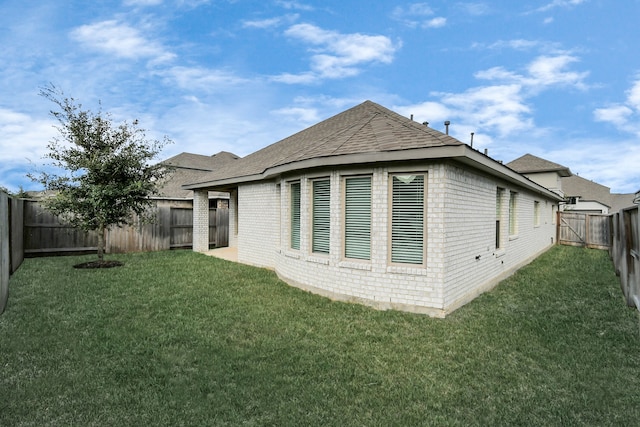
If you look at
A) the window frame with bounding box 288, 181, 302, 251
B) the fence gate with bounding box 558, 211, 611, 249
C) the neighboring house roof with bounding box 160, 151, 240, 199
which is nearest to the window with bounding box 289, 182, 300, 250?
the window frame with bounding box 288, 181, 302, 251

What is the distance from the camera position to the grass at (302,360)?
11.5 feet

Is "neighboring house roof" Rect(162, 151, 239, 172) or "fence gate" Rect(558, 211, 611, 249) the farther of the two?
"neighboring house roof" Rect(162, 151, 239, 172)

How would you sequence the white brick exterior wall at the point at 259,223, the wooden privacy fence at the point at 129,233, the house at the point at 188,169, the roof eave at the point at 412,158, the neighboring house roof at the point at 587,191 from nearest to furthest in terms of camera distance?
1. the roof eave at the point at 412,158
2. the white brick exterior wall at the point at 259,223
3. the wooden privacy fence at the point at 129,233
4. the house at the point at 188,169
5. the neighboring house roof at the point at 587,191

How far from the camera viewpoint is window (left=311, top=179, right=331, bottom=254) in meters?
7.87

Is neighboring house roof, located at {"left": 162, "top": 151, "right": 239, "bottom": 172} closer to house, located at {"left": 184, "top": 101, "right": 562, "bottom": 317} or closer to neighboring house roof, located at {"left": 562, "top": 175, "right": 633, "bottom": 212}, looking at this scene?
house, located at {"left": 184, "top": 101, "right": 562, "bottom": 317}

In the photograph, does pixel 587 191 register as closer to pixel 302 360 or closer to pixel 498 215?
pixel 498 215

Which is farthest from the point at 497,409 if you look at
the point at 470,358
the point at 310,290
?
the point at 310,290

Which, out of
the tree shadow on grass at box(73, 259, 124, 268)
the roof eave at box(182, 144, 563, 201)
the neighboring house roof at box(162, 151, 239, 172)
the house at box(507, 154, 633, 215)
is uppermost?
the neighboring house roof at box(162, 151, 239, 172)

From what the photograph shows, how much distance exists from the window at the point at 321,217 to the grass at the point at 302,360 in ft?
3.91

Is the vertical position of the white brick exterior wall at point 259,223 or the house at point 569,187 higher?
the house at point 569,187

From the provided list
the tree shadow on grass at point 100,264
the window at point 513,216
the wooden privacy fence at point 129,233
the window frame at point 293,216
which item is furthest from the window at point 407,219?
the wooden privacy fence at point 129,233

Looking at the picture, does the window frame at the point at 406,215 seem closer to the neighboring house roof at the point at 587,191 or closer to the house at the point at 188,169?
the house at the point at 188,169

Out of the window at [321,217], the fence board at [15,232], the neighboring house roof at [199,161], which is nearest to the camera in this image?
the window at [321,217]

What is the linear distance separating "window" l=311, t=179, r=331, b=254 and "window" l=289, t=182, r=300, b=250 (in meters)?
0.79
